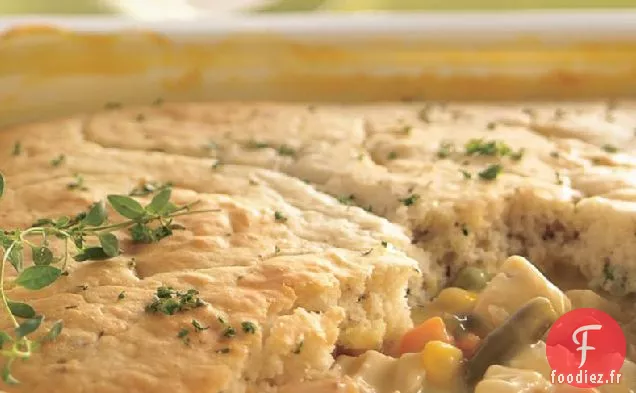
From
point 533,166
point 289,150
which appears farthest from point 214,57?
point 533,166

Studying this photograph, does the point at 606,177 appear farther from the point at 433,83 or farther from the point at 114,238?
the point at 114,238

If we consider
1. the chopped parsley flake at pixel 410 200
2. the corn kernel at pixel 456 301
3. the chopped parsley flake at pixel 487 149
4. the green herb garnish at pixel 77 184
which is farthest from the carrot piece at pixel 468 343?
the green herb garnish at pixel 77 184

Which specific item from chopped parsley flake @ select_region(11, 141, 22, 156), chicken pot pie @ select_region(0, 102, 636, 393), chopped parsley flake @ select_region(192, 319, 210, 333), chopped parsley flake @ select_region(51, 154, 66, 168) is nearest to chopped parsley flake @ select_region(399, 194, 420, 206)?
chicken pot pie @ select_region(0, 102, 636, 393)

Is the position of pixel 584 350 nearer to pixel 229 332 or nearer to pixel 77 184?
pixel 229 332

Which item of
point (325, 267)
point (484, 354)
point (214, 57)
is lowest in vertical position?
point (484, 354)

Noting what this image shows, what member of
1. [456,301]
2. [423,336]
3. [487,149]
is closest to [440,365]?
[423,336]

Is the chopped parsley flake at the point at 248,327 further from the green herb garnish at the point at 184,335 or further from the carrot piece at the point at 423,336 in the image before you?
the carrot piece at the point at 423,336
